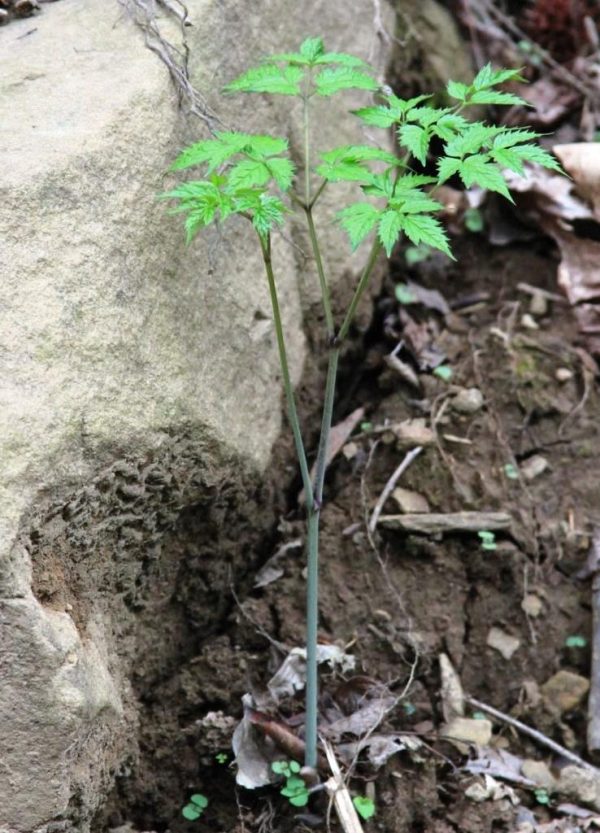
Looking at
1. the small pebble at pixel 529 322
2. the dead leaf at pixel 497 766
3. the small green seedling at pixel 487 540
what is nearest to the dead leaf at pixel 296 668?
the dead leaf at pixel 497 766

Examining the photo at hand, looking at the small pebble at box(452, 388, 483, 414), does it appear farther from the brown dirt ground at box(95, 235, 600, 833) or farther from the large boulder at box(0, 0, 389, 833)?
the large boulder at box(0, 0, 389, 833)

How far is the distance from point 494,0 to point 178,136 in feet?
8.22

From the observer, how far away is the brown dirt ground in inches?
93.8

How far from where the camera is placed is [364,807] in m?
2.30

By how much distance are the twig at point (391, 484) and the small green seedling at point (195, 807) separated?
2.83 feet

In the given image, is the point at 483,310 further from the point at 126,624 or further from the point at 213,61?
the point at 126,624

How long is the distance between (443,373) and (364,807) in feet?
4.57

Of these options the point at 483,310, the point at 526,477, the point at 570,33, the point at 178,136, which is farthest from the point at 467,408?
the point at 570,33

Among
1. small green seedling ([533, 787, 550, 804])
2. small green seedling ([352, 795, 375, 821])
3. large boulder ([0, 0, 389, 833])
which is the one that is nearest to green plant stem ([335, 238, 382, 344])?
large boulder ([0, 0, 389, 833])

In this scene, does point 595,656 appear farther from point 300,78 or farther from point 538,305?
point 300,78

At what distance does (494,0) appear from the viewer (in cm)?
427

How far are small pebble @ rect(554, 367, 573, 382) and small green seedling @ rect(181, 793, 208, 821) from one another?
172 centimetres

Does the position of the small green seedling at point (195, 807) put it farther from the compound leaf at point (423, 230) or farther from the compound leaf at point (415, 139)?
the compound leaf at point (415, 139)

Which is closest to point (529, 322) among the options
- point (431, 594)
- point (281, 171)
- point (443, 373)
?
point (443, 373)
